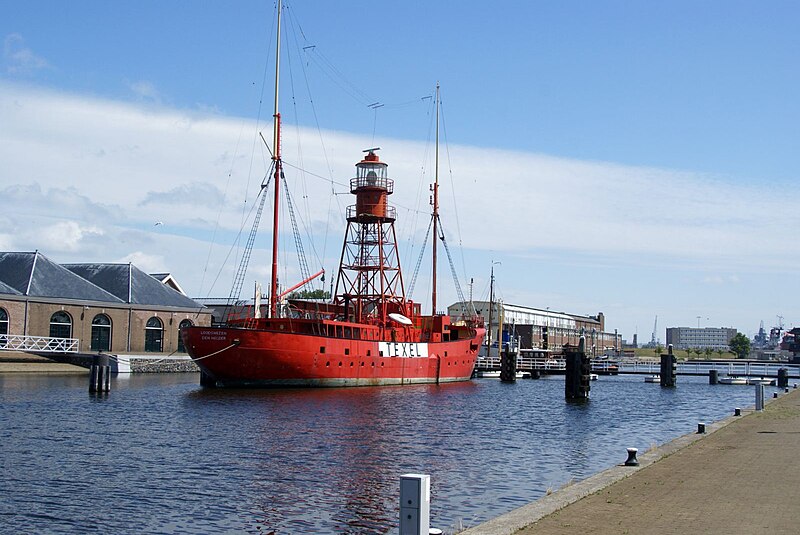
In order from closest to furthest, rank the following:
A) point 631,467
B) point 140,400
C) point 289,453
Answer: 1. point 631,467
2. point 289,453
3. point 140,400

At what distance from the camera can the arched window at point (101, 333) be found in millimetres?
68188

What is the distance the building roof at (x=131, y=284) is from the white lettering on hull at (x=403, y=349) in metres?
26.4

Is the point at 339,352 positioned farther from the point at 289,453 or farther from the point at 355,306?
the point at 289,453

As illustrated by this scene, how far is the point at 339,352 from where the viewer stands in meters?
52.0

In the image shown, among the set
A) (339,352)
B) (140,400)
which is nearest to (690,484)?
(140,400)

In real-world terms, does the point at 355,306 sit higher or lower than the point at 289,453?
higher

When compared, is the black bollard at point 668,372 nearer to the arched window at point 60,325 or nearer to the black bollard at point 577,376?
the black bollard at point 577,376

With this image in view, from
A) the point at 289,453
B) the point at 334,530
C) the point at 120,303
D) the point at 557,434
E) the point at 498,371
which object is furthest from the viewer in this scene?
the point at 498,371

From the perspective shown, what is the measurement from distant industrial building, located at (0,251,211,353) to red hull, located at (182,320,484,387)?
438 inches

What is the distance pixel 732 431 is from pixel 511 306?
114047 mm

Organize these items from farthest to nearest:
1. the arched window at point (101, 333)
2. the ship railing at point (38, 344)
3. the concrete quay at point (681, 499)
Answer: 1. the arched window at point (101, 333)
2. the ship railing at point (38, 344)
3. the concrete quay at point (681, 499)

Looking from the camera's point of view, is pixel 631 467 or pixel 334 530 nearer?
pixel 334 530

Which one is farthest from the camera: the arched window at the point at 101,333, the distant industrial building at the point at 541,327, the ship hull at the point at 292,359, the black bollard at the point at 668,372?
the distant industrial building at the point at 541,327

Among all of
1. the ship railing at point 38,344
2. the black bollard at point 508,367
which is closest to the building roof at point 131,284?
→ the ship railing at point 38,344
